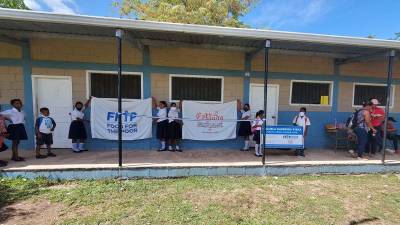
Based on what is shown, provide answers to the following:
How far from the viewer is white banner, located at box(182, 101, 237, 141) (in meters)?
7.36

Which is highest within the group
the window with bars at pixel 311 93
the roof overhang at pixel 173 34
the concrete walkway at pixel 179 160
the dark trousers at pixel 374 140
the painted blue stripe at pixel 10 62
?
A: the roof overhang at pixel 173 34

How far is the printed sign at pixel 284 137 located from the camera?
20.6 feet

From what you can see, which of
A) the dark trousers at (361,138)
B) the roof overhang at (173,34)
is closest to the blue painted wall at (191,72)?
the roof overhang at (173,34)

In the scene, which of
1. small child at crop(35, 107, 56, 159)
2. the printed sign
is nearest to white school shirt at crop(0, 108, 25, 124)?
small child at crop(35, 107, 56, 159)

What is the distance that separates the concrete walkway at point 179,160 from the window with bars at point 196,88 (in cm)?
157

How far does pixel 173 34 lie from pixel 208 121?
2.67 m

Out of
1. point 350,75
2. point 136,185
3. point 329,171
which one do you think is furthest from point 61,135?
point 350,75

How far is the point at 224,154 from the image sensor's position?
6.88m

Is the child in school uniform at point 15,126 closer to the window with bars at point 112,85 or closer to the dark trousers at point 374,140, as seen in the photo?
the window with bars at point 112,85

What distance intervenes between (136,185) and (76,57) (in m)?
4.04

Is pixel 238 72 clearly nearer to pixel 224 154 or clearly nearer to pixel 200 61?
pixel 200 61

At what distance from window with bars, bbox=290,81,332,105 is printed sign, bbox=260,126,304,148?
179cm

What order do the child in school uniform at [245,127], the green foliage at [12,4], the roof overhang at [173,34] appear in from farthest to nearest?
1. the green foliage at [12,4]
2. the child in school uniform at [245,127]
3. the roof overhang at [173,34]

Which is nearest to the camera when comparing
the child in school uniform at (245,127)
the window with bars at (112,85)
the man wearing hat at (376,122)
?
the man wearing hat at (376,122)
